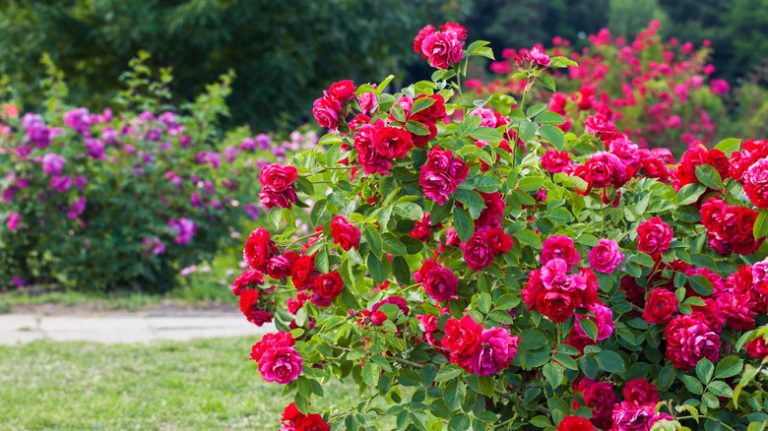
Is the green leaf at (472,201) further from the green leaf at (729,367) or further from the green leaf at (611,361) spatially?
the green leaf at (729,367)

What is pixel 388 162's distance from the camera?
2.16m

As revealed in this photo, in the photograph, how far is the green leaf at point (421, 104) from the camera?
84.5 inches

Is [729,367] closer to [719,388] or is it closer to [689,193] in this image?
[719,388]

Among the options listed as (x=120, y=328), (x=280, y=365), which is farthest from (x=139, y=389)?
(x=280, y=365)

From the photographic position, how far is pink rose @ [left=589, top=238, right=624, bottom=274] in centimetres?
224

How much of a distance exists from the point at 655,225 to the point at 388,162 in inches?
28.1

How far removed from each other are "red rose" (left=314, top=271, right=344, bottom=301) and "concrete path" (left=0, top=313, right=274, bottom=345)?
3.37m

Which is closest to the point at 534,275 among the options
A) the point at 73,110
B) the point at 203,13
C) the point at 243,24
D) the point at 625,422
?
the point at 625,422

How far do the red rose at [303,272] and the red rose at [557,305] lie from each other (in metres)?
0.59

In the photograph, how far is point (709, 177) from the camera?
2.40m

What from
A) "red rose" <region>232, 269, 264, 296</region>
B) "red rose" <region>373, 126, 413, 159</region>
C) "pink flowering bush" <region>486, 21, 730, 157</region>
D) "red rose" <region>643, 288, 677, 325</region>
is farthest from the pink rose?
"pink flowering bush" <region>486, 21, 730, 157</region>

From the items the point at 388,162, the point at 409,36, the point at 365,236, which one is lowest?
the point at 409,36

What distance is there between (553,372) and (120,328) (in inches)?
164

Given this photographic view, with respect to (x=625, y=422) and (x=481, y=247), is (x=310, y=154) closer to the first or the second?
(x=481, y=247)
